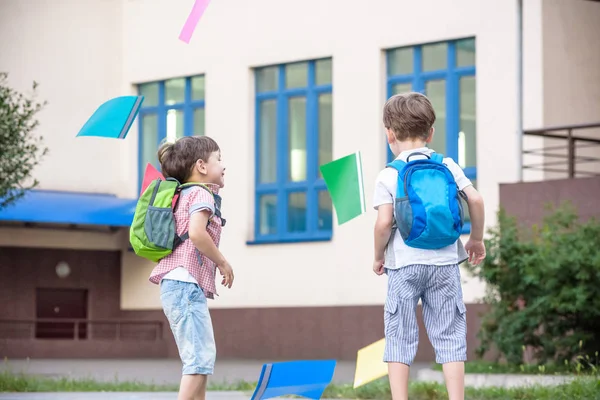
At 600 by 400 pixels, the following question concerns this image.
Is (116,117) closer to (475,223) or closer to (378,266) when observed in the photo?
(378,266)

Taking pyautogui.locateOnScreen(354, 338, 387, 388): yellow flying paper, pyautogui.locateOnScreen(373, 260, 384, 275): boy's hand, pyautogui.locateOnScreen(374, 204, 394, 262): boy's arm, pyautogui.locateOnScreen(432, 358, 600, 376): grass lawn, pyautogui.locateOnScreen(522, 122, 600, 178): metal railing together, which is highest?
pyautogui.locateOnScreen(522, 122, 600, 178): metal railing

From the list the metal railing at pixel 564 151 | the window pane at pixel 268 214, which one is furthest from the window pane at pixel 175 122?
the metal railing at pixel 564 151

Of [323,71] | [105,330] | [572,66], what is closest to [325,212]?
[323,71]

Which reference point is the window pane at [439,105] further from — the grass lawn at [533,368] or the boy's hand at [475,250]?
the boy's hand at [475,250]

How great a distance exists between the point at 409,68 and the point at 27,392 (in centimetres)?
1067

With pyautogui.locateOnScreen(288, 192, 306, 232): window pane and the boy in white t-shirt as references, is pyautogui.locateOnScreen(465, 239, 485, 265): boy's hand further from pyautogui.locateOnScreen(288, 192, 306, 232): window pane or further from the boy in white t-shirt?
pyautogui.locateOnScreen(288, 192, 306, 232): window pane

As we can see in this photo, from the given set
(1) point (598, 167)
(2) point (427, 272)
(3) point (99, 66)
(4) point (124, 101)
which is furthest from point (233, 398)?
(3) point (99, 66)

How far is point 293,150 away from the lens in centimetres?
2153

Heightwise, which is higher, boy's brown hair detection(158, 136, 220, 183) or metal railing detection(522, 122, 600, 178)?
metal railing detection(522, 122, 600, 178)

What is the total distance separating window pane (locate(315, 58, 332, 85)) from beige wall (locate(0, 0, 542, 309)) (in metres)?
0.23

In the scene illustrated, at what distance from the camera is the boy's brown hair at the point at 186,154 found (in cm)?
634

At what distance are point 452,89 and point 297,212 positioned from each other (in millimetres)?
3739

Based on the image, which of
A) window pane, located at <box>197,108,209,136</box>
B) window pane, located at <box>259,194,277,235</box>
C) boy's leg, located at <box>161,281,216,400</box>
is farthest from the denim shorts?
window pane, located at <box>197,108,209,136</box>

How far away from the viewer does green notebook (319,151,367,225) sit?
696 cm
